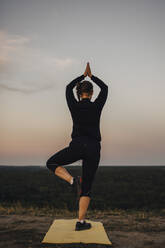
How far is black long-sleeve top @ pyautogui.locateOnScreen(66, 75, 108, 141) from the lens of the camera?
3889 mm

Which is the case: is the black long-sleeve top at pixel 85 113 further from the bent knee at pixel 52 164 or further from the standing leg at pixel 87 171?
the bent knee at pixel 52 164

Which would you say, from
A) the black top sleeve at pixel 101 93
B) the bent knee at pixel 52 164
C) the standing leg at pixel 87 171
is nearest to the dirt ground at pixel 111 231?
the standing leg at pixel 87 171

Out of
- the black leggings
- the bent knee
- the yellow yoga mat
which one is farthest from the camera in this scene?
the bent knee

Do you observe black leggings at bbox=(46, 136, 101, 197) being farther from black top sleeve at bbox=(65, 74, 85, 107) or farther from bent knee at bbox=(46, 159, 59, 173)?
black top sleeve at bbox=(65, 74, 85, 107)

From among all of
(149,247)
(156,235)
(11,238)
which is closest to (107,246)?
(149,247)

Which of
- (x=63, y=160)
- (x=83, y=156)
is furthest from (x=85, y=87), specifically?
(x=63, y=160)

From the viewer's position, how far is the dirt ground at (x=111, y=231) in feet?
11.9

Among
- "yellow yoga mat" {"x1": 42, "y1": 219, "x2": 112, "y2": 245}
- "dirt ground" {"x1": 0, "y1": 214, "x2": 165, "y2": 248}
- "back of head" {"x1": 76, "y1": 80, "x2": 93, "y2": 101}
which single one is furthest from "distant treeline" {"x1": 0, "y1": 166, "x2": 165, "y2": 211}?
"back of head" {"x1": 76, "y1": 80, "x2": 93, "y2": 101}

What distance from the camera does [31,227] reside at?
454 cm

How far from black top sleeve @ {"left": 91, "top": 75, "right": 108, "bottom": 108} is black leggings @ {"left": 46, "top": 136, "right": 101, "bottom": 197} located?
0.55 m

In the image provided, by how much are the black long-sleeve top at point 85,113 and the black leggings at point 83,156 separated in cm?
10

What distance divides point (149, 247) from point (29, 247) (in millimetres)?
1563

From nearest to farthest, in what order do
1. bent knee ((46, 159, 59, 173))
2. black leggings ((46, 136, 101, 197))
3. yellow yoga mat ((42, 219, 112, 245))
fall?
yellow yoga mat ((42, 219, 112, 245)), black leggings ((46, 136, 101, 197)), bent knee ((46, 159, 59, 173))

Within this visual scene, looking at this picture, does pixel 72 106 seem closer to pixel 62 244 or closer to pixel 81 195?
pixel 81 195
